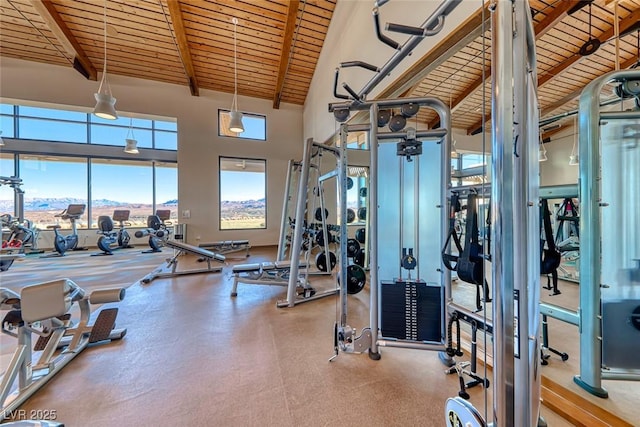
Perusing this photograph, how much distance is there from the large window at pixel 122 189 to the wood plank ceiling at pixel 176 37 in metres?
2.94

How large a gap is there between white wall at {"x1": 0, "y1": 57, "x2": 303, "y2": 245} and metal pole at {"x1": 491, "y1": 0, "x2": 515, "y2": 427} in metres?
7.57

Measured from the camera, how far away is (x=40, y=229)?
300 inches

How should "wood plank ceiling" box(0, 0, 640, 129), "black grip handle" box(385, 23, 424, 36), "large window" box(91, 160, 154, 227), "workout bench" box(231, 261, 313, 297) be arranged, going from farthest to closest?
"large window" box(91, 160, 154, 227), "wood plank ceiling" box(0, 0, 640, 129), "workout bench" box(231, 261, 313, 297), "black grip handle" box(385, 23, 424, 36)

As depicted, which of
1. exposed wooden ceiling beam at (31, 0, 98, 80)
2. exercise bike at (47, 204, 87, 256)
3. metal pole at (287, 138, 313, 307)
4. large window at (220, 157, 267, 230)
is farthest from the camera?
large window at (220, 157, 267, 230)

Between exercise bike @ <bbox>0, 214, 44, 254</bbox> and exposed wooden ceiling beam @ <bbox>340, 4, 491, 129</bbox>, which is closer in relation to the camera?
exposed wooden ceiling beam @ <bbox>340, 4, 491, 129</bbox>

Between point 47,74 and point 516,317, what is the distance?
9.82 metres

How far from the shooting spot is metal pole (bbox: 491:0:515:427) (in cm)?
79

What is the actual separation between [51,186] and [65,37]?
4.85 m

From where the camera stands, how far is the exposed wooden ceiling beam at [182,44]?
15.6ft

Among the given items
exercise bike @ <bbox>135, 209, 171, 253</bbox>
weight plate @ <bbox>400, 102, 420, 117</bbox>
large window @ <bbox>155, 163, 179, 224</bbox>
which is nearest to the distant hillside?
large window @ <bbox>155, 163, 179, 224</bbox>

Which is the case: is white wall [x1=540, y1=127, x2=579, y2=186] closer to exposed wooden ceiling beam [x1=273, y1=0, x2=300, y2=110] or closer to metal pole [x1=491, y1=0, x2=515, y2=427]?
exposed wooden ceiling beam [x1=273, y1=0, x2=300, y2=110]

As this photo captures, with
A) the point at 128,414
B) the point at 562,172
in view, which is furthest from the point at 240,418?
the point at 562,172

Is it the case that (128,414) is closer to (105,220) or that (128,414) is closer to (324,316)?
(324,316)

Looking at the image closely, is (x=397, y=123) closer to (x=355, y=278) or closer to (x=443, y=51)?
(x=443, y=51)
